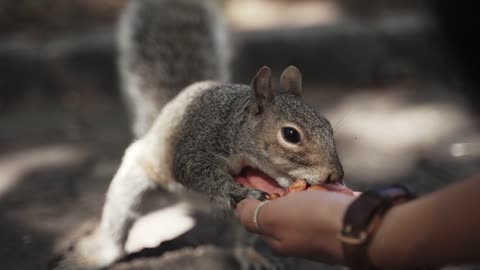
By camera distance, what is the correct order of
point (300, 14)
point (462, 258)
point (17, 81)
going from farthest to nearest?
1. point (300, 14)
2. point (17, 81)
3. point (462, 258)

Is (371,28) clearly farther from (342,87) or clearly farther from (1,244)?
(1,244)

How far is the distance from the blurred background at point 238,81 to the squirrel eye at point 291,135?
0.54 meters

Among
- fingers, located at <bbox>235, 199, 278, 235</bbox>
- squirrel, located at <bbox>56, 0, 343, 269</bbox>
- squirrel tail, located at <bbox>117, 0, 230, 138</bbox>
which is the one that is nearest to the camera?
fingers, located at <bbox>235, 199, 278, 235</bbox>

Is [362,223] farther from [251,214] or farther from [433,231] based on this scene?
[251,214]

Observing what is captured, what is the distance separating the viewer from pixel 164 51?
6.93ft

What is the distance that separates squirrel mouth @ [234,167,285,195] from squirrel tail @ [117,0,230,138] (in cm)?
60

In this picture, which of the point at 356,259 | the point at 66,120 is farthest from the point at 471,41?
the point at 66,120

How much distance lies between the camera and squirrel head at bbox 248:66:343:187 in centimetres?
132

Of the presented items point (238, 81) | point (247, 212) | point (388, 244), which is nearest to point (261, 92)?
point (247, 212)

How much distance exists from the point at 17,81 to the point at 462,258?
3.01 metres

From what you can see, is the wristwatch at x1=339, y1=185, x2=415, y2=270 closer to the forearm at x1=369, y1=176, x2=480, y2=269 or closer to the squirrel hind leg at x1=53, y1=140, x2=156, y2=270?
the forearm at x1=369, y1=176, x2=480, y2=269

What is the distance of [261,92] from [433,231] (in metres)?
0.71

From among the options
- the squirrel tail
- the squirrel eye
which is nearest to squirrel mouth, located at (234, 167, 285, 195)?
the squirrel eye

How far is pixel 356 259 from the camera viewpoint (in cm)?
96
